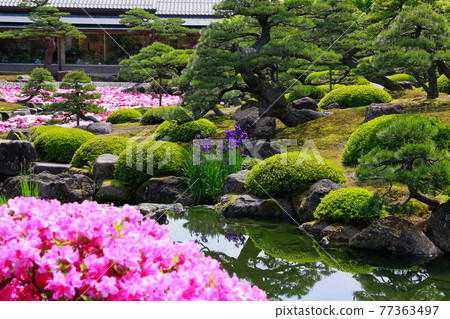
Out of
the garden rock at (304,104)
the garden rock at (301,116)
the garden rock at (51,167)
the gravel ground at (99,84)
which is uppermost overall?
the garden rock at (304,104)

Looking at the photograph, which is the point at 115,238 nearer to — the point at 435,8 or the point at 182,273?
the point at 182,273

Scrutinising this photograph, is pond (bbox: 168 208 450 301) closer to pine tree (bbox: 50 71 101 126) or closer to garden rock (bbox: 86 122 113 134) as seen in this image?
garden rock (bbox: 86 122 113 134)

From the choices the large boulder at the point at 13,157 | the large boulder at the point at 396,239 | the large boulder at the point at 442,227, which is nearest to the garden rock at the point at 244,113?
the large boulder at the point at 13,157

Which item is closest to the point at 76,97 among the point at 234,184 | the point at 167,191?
the point at 167,191

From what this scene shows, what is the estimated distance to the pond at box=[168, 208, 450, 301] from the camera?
5.11 metres

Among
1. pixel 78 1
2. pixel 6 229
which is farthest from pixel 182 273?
pixel 78 1

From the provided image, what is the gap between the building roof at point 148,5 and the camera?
34.1 metres

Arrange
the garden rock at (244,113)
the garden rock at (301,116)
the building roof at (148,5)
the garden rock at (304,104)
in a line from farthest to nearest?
the building roof at (148,5)
the garden rock at (304,104)
the garden rock at (244,113)
the garden rock at (301,116)

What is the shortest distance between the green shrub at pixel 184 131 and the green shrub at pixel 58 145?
1.90 m

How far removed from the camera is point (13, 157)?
10539mm

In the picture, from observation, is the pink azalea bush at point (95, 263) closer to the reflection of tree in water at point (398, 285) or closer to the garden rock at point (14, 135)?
the reflection of tree in water at point (398, 285)

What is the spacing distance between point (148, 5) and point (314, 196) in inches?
1204

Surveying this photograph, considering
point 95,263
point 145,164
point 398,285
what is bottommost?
point 145,164

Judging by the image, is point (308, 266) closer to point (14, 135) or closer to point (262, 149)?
point (262, 149)
